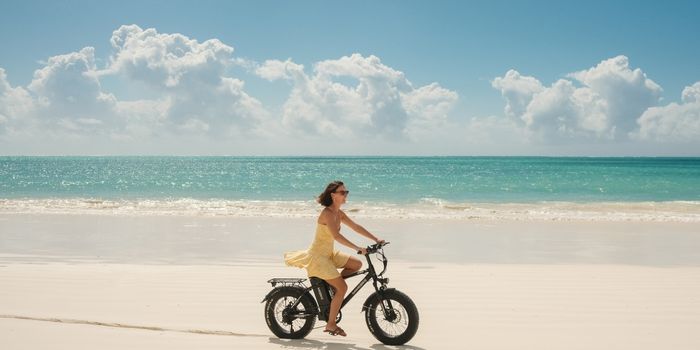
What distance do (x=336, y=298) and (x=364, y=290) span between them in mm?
3459

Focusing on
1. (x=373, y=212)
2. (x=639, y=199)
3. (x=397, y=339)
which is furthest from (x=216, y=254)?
(x=639, y=199)

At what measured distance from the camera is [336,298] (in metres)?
6.25

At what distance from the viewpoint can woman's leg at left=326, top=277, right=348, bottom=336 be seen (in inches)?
245

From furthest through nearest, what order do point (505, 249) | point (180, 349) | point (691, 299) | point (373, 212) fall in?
1. point (373, 212)
2. point (505, 249)
3. point (691, 299)
4. point (180, 349)

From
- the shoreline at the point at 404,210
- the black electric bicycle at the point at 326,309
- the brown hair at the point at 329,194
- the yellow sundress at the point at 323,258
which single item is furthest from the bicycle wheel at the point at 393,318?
the shoreline at the point at 404,210

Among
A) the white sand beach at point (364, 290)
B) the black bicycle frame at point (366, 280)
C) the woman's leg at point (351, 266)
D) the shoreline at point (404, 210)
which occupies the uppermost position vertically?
the woman's leg at point (351, 266)

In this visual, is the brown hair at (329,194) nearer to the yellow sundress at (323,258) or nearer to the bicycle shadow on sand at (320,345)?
the yellow sundress at (323,258)

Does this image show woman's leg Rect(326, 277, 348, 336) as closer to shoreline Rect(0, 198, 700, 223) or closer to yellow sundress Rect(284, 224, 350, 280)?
yellow sundress Rect(284, 224, 350, 280)

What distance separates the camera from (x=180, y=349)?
626cm

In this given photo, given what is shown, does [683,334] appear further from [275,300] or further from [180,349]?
[180,349]

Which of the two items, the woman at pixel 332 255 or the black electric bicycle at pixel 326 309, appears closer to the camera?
the woman at pixel 332 255

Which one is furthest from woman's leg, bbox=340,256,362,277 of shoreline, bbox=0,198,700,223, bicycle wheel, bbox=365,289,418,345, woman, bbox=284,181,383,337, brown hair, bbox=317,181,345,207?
shoreline, bbox=0,198,700,223

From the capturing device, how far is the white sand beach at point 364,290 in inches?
269

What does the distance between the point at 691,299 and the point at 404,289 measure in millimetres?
4289
